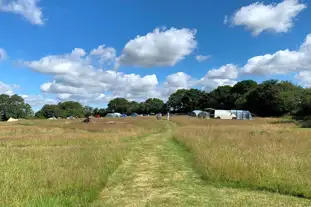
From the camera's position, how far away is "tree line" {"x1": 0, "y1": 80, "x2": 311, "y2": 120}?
78.8 meters

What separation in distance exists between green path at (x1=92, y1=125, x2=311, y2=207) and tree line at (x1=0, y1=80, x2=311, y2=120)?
5716 cm

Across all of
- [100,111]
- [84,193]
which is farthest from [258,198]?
[100,111]

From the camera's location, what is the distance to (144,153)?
16766 mm

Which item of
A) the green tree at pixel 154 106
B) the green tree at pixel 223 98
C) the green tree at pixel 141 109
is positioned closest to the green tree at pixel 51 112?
the green tree at pixel 141 109

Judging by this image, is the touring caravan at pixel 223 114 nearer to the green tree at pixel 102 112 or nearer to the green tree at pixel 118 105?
the green tree at pixel 118 105

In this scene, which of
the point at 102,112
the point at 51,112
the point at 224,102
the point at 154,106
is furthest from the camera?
the point at 102,112

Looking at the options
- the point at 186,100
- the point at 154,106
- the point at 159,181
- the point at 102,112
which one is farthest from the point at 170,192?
the point at 102,112

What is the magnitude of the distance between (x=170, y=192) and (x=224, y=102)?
383ft

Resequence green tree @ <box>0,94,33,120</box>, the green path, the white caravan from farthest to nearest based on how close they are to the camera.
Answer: green tree @ <box>0,94,33,120</box> → the white caravan → the green path

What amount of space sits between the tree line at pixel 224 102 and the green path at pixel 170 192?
5716cm

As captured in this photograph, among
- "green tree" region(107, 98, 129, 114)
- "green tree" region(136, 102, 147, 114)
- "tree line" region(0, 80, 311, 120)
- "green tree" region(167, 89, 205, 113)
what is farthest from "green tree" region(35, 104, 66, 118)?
"green tree" region(167, 89, 205, 113)

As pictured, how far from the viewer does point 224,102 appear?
122 metres

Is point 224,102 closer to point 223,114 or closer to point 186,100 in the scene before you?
point 186,100

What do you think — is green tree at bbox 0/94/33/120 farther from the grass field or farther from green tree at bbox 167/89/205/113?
the grass field
